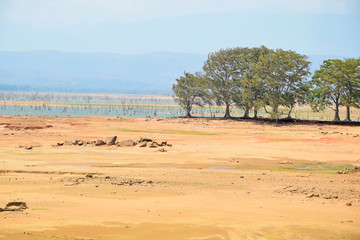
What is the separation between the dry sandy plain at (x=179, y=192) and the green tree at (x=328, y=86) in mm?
31509

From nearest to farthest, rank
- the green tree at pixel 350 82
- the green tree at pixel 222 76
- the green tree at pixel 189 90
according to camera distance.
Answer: the green tree at pixel 350 82
the green tree at pixel 222 76
the green tree at pixel 189 90

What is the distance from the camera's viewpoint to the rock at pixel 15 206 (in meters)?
15.0

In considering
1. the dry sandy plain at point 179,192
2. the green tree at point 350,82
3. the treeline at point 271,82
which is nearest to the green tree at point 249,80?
the treeline at point 271,82

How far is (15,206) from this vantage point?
50.5 ft

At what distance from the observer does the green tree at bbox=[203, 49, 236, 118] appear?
2953 inches

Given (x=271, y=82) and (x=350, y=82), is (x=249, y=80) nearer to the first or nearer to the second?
(x=271, y=82)

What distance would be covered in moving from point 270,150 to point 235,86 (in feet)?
126

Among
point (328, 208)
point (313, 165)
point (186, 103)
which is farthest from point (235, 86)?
point (328, 208)

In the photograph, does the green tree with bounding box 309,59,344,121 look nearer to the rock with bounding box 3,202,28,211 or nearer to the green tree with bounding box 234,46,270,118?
the green tree with bounding box 234,46,270,118

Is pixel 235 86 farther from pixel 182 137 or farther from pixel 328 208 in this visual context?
pixel 328 208

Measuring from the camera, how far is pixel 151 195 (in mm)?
18453

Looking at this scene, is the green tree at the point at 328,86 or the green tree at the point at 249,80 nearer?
the green tree at the point at 328,86

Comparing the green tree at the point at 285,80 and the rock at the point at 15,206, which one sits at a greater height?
the green tree at the point at 285,80

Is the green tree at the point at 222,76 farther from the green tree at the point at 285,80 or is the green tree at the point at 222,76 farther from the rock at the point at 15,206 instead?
the rock at the point at 15,206
